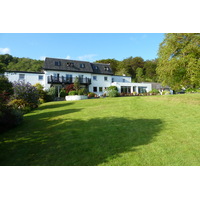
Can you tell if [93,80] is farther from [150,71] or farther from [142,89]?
[150,71]

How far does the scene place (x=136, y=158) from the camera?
12.0ft

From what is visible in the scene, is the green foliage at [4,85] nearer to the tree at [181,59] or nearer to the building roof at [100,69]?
the tree at [181,59]

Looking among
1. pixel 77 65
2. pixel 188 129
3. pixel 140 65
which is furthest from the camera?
pixel 140 65

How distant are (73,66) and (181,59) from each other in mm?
22853

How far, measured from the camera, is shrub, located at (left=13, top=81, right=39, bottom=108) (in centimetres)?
1368

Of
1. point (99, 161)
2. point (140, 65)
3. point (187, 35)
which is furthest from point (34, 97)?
point (140, 65)

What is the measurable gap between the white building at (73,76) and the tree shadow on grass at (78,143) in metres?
24.3

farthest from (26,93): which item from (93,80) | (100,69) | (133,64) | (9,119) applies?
(133,64)

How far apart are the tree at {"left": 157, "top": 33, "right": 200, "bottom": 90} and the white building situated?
17.2 meters

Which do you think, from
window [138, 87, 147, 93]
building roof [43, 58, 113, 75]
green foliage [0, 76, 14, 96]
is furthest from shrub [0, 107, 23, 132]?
window [138, 87, 147, 93]

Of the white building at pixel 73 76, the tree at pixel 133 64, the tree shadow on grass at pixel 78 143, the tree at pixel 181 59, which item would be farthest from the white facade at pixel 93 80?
the tree shadow on grass at pixel 78 143
